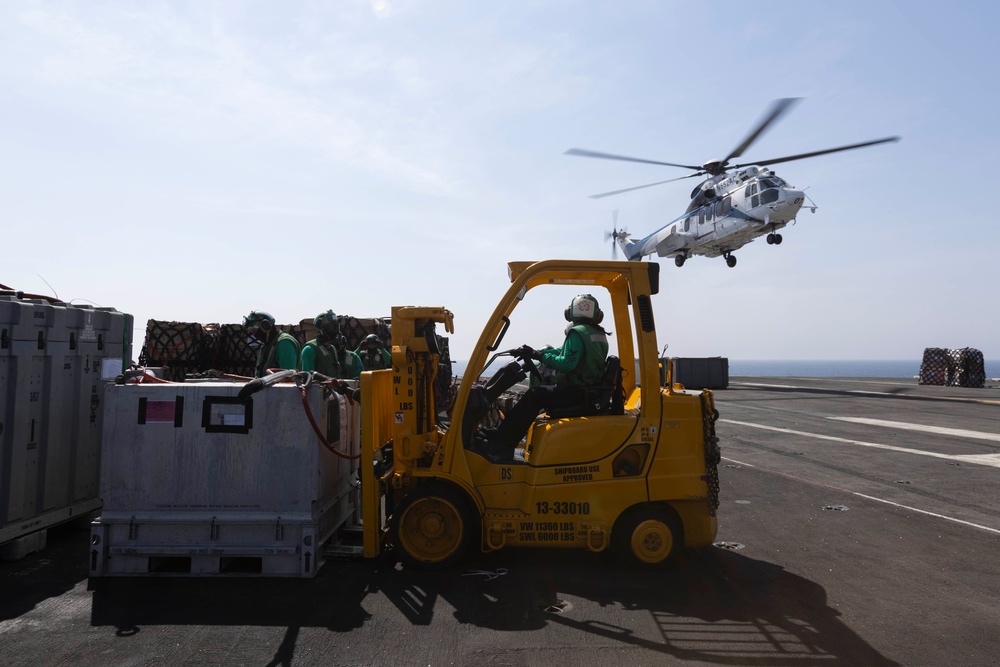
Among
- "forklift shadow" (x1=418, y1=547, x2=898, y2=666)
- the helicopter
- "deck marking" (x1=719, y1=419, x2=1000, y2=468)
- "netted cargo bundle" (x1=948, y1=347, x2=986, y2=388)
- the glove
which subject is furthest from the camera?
"netted cargo bundle" (x1=948, y1=347, x2=986, y2=388)

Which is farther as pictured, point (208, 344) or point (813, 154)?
point (813, 154)

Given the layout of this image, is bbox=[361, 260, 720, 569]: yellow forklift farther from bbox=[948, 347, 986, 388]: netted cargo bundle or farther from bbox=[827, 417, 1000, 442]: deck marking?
bbox=[948, 347, 986, 388]: netted cargo bundle

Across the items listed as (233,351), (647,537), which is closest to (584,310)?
(647,537)

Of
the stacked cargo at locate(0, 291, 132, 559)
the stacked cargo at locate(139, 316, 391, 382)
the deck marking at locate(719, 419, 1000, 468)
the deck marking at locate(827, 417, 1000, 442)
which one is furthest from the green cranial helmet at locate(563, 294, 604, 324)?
the deck marking at locate(827, 417, 1000, 442)

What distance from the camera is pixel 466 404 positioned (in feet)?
17.8

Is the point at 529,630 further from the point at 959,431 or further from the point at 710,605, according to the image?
the point at 959,431

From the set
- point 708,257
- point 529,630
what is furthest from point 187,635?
point 708,257

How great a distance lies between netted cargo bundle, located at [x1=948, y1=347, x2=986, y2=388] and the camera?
35438mm

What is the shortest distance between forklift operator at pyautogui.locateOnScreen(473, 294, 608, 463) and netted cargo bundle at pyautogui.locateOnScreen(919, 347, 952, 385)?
39.2 metres

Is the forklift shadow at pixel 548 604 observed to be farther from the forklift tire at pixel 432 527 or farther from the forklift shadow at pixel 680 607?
the forklift tire at pixel 432 527

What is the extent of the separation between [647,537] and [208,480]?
3.57m

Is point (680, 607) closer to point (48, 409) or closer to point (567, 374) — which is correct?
point (567, 374)

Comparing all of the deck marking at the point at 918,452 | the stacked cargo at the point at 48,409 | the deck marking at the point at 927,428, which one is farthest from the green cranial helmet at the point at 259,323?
the deck marking at the point at 927,428

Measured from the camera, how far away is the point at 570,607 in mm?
4703
